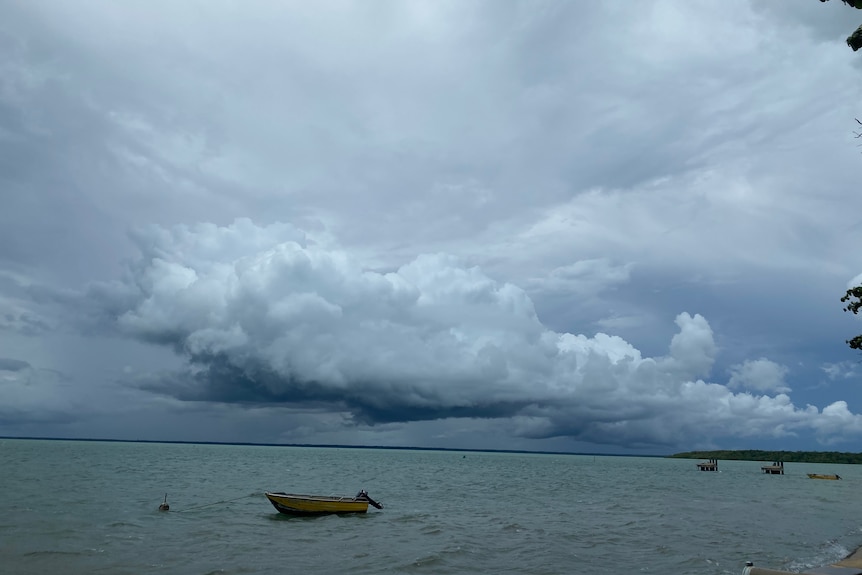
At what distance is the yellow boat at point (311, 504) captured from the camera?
4466 cm

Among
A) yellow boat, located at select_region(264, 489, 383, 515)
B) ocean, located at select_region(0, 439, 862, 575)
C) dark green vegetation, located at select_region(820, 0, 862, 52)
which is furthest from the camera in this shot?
yellow boat, located at select_region(264, 489, 383, 515)

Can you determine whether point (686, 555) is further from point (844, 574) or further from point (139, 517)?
point (139, 517)

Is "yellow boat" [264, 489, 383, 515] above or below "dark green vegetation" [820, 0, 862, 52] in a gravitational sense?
below

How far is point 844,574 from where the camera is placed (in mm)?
19922

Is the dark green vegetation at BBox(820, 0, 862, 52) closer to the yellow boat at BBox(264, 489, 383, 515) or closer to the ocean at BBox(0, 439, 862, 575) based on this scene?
the ocean at BBox(0, 439, 862, 575)

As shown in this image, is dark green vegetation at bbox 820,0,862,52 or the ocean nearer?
dark green vegetation at bbox 820,0,862,52

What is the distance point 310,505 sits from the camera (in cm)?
4519

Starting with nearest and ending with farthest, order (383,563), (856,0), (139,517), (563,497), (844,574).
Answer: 1. (856,0)
2. (844,574)
3. (383,563)
4. (139,517)
5. (563,497)

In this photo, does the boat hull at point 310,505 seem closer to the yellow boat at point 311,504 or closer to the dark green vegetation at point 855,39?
the yellow boat at point 311,504

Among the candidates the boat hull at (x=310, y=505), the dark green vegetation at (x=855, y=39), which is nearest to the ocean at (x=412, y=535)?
the boat hull at (x=310, y=505)

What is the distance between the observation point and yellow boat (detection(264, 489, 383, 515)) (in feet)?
147

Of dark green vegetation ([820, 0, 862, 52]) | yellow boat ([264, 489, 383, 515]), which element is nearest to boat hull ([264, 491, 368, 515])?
yellow boat ([264, 489, 383, 515])

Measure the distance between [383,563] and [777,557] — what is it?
20.5 m

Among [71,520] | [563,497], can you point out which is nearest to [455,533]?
[71,520]
